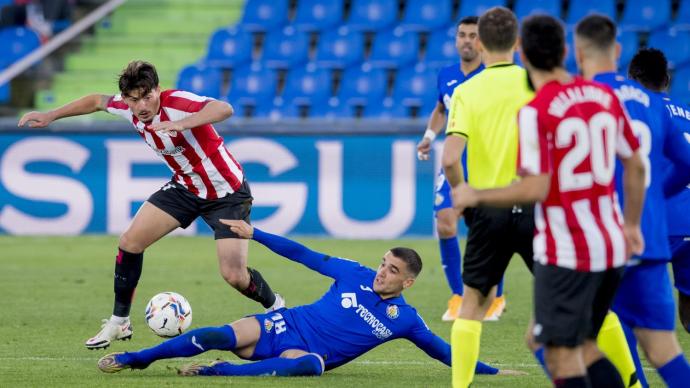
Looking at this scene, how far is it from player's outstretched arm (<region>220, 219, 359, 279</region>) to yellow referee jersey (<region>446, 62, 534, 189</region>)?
1.25 meters

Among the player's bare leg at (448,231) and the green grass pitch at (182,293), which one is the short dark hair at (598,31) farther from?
the player's bare leg at (448,231)

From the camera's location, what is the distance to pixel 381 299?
6590mm

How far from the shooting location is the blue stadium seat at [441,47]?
17312 mm

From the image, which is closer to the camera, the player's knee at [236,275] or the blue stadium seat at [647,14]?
the player's knee at [236,275]

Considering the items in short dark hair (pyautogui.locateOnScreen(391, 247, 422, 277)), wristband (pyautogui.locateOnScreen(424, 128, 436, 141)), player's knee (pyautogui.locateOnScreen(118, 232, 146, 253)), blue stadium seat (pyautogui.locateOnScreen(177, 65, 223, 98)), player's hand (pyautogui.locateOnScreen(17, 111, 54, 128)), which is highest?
player's hand (pyautogui.locateOnScreen(17, 111, 54, 128))

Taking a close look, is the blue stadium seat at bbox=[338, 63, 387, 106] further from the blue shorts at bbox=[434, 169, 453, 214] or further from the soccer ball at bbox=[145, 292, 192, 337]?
the soccer ball at bbox=[145, 292, 192, 337]

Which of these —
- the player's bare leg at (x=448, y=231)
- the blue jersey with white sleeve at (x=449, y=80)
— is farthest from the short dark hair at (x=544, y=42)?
the player's bare leg at (x=448, y=231)

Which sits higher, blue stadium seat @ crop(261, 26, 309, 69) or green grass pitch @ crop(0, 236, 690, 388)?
blue stadium seat @ crop(261, 26, 309, 69)

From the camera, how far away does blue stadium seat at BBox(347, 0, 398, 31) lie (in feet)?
59.4

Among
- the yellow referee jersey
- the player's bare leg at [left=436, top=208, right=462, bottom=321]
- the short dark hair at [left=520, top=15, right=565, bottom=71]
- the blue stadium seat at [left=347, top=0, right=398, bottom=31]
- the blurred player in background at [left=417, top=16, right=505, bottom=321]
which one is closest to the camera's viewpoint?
the short dark hair at [left=520, top=15, right=565, bottom=71]

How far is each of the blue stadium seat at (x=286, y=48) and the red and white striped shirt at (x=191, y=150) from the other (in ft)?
33.1

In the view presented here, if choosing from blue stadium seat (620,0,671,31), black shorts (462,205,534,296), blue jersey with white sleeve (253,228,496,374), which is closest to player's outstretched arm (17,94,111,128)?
blue jersey with white sleeve (253,228,496,374)

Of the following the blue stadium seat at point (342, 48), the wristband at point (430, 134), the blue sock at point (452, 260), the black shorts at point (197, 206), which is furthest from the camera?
the blue stadium seat at point (342, 48)

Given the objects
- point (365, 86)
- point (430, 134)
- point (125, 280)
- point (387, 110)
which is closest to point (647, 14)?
point (387, 110)
